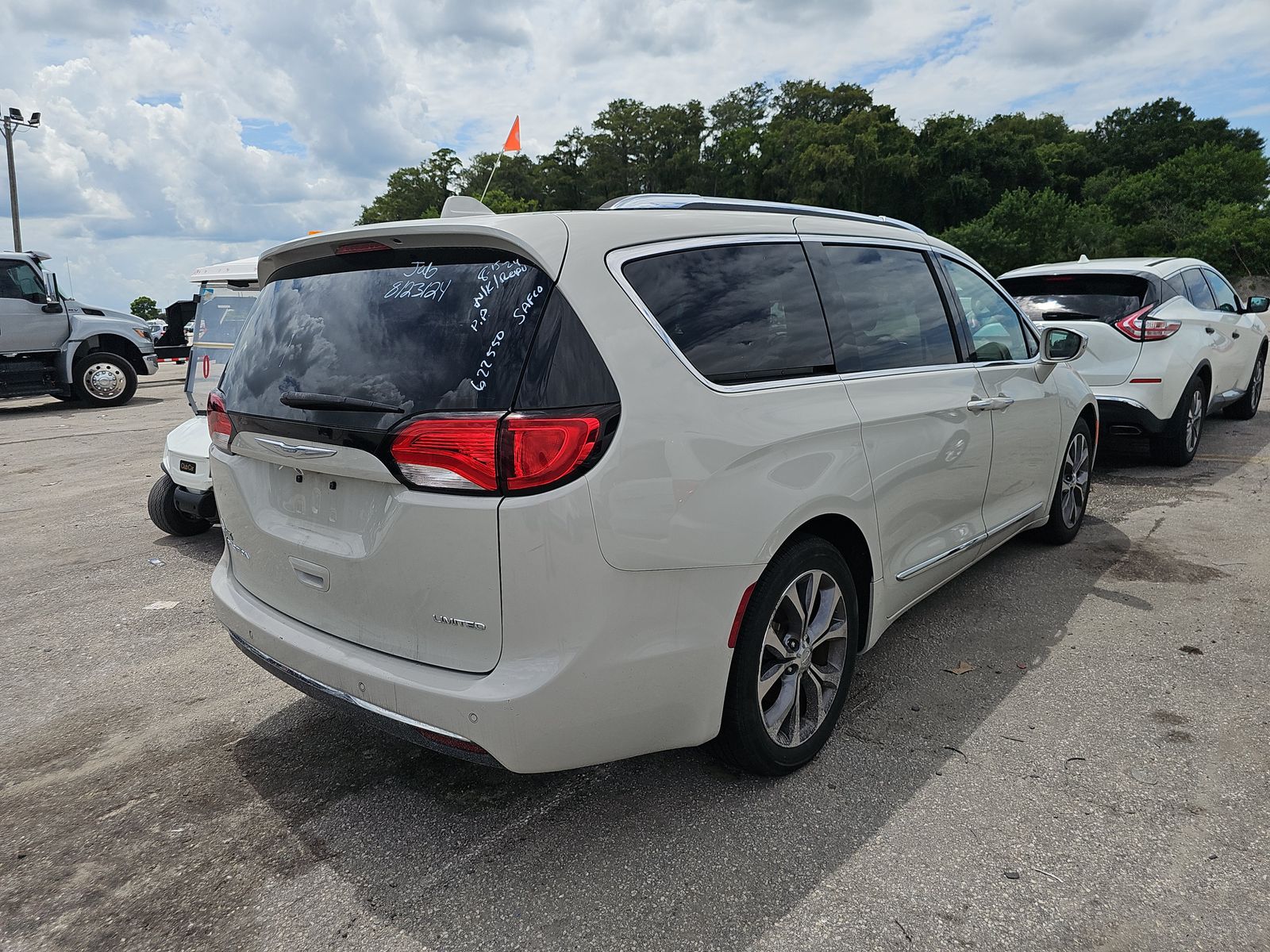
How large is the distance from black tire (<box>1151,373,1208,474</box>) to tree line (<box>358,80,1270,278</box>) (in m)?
44.1

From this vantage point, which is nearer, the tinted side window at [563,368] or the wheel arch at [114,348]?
the tinted side window at [563,368]

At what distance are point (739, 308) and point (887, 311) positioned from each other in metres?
0.97

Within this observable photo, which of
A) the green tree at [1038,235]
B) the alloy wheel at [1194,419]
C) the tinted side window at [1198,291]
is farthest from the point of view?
the green tree at [1038,235]

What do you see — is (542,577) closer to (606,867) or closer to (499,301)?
(499,301)

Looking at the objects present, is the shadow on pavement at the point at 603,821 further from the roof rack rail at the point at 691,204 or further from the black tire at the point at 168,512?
the black tire at the point at 168,512

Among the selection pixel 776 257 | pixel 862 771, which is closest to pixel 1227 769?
pixel 862 771

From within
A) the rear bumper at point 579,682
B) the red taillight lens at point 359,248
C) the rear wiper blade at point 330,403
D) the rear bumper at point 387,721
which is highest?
the red taillight lens at point 359,248

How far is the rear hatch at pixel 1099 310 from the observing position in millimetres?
6871

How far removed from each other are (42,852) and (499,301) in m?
2.10

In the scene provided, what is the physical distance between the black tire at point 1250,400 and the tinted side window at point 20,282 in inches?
638

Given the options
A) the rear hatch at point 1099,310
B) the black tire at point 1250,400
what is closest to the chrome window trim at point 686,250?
the rear hatch at point 1099,310

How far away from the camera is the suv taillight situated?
7.08 feet

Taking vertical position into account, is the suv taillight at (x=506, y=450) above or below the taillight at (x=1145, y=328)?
below

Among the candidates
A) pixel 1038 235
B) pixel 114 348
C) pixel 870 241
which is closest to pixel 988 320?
pixel 870 241
